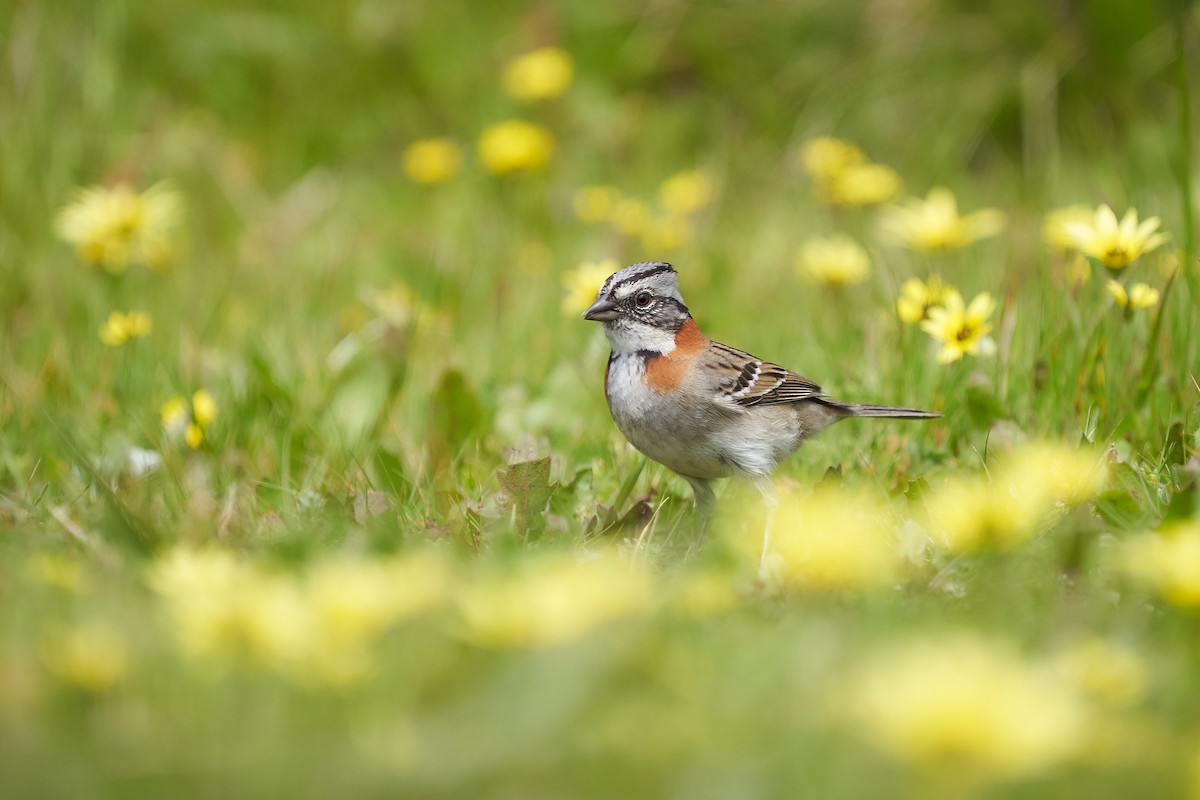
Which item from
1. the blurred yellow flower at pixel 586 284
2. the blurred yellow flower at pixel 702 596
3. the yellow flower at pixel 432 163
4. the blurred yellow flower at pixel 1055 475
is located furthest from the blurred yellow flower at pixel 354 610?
the yellow flower at pixel 432 163

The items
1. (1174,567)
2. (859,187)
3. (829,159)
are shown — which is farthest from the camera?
(829,159)

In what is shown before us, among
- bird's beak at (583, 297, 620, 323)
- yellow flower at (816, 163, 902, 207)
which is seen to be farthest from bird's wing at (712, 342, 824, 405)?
yellow flower at (816, 163, 902, 207)

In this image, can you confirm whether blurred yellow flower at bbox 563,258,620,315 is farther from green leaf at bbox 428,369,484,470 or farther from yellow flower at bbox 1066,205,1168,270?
yellow flower at bbox 1066,205,1168,270

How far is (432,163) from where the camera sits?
6.89 metres

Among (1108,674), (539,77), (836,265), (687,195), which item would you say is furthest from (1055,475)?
(539,77)

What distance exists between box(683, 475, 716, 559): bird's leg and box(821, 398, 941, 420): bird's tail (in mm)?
469

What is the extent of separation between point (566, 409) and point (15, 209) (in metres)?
3.24

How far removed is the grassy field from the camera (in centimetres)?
157

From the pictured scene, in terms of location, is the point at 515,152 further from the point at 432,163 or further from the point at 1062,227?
the point at 1062,227

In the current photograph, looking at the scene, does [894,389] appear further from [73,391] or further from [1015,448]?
[73,391]

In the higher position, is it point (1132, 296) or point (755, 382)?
point (1132, 296)

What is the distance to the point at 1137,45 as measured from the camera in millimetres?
7125

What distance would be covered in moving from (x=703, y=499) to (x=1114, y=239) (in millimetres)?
1409

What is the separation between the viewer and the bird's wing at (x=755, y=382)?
376cm
